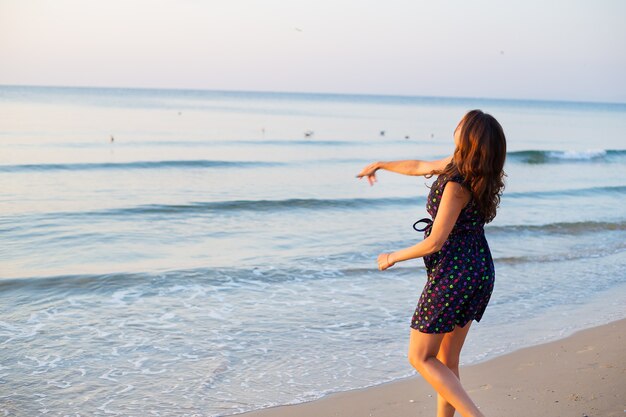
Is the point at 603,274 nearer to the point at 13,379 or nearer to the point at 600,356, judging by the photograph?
the point at 600,356

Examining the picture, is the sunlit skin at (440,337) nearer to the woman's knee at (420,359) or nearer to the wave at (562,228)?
the woman's knee at (420,359)

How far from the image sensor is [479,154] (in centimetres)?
325

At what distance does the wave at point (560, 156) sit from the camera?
28594 mm

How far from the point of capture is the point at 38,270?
28.9ft

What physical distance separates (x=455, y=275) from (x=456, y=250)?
0.41 feet

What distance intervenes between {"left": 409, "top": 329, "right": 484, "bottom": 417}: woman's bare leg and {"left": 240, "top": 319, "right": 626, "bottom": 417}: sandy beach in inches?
45.2

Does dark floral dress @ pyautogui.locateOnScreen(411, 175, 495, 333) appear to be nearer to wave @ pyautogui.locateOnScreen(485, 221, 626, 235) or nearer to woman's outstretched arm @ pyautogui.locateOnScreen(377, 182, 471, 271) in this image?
woman's outstretched arm @ pyautogui.locateOnScreen(377, 182, 471, 271)

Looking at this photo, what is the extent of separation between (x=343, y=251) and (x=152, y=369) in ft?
17.0

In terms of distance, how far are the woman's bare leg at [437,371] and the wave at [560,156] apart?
25.7 metres

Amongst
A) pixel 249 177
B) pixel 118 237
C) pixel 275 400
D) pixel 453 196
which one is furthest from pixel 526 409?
pixel 249 177

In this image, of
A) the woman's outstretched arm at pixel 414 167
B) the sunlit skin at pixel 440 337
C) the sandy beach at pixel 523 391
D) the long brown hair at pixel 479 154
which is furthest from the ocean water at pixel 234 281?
the long brown hair at pixel 479 154

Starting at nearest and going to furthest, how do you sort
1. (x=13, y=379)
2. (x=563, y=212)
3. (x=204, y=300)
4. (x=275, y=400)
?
(x=275, y=400) → (x=13, y=379) → (x=204, y=300) → (x=563, y=212)

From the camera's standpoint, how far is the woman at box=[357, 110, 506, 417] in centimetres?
327

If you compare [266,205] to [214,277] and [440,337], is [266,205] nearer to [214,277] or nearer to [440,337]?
[214,277]
